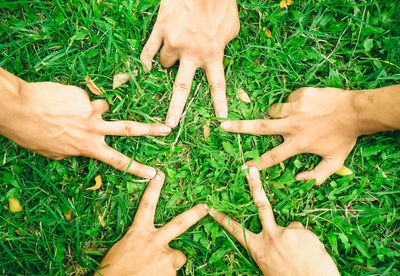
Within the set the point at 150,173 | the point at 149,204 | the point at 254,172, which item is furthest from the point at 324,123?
the point at 149,204

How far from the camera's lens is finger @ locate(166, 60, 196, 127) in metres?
3.03

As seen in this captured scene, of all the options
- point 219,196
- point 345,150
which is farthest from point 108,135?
point 345,150

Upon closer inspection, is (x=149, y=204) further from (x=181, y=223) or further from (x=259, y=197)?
(x=259, y=197)

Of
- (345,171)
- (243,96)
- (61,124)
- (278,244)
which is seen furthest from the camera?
(243,96)

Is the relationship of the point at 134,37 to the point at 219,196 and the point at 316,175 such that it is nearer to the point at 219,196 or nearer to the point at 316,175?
the point at 219,196

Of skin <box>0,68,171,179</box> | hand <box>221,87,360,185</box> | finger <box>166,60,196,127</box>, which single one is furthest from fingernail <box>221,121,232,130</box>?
skin <box>0,68,171,179</box>

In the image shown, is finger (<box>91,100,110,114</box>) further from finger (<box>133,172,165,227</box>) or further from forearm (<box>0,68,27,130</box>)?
finger (<box>133,172,165,227</box>)

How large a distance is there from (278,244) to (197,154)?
1203 mm

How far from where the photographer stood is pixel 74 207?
3180mm

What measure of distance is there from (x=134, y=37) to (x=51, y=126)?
1.25 meters

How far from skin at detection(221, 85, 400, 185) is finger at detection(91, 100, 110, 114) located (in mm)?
1230

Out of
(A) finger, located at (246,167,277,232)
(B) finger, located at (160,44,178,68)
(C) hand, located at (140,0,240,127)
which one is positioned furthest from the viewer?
(A) finger, located at (246,167,277,232)

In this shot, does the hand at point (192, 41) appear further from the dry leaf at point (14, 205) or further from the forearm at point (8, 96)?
the dry leaf at point (14, 205)

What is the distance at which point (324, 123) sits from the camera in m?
2.90
